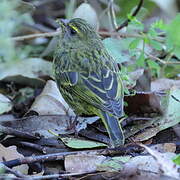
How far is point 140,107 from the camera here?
19.4 feet

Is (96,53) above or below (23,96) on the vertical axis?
above

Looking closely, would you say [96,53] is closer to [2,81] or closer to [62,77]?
[62,77]

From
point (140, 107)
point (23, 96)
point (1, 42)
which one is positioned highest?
point (1, 42)

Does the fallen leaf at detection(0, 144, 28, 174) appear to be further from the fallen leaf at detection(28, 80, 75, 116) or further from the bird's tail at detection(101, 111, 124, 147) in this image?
the fallen leaf at detection(28, 80, 75, 116)

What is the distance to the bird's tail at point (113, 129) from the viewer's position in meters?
4.93

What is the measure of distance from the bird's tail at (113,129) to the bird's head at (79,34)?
138 centimetres

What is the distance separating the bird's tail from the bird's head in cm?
138

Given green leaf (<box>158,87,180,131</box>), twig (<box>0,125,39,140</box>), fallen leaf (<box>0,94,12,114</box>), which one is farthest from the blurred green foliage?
green leaf (<box>158,87,180,131</box>)

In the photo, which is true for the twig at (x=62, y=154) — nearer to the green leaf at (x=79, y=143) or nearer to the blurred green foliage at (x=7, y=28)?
the green leaf at (x=79, y=143)

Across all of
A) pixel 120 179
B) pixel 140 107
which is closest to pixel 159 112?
pixel 140 107

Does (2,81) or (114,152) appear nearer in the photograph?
(114,152)

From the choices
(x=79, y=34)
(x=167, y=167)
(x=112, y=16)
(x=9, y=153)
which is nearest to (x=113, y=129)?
(x=9, y=153)

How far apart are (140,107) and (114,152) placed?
1.10 metres

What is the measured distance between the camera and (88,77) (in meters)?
5.68
